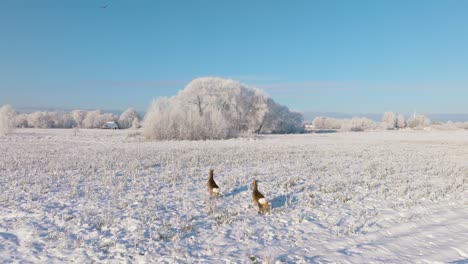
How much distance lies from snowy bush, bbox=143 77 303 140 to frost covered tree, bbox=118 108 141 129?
4465 centimetres

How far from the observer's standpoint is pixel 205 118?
54.2 metres

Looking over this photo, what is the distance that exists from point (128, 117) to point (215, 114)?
6235 cm

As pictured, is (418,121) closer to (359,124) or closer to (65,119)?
(359,124)

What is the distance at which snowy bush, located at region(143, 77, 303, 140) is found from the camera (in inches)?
1971

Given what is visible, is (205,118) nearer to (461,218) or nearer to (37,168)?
(37,168)

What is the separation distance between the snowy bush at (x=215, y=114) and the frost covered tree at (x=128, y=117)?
146 feet

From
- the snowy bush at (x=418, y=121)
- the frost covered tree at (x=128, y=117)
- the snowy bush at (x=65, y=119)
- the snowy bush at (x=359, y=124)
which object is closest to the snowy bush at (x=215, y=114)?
the snowy bush at (x=359, y=124)

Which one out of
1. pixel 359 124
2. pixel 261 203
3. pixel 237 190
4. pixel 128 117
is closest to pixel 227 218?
pixel 261 203

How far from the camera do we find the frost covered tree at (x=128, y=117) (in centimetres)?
10569

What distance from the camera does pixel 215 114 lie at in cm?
5525

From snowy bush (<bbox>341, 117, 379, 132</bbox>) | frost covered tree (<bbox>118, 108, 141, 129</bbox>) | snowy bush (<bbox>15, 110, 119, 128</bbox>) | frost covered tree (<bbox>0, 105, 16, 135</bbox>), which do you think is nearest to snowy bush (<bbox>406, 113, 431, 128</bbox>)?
snowy bush (<bbox>341, 117, 379, 132</bbox>)

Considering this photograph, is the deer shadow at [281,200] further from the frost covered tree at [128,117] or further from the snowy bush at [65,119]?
Result: the snowy bush at [65,119]

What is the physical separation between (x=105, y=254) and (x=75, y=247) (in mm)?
737

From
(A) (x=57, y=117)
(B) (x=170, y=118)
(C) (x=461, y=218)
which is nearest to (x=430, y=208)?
(C) (x=461, y=218)
